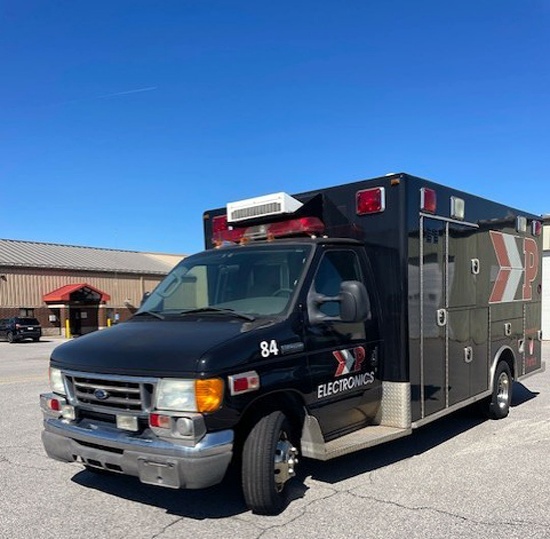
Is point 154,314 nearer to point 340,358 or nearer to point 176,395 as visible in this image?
point 176,395

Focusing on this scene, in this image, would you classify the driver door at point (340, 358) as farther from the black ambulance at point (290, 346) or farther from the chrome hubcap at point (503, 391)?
the chrome hubcap at point (503, 391)

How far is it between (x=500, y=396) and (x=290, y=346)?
14.5 ft

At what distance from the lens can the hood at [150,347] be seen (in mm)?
3836

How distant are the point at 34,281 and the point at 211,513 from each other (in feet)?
133

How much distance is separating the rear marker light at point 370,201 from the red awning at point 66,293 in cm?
3733

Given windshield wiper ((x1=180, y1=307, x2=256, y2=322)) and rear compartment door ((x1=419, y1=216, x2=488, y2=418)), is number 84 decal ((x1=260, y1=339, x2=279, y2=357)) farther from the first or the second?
rear compartment door ((x1=419, y1=216, x2=488, y2=418))

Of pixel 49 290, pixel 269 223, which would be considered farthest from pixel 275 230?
pixel 49 290

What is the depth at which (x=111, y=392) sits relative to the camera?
4.07 m

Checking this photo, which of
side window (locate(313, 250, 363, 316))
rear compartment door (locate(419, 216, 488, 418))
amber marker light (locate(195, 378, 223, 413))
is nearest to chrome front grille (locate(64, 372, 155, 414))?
amber marker light (locate(195, 378, 223, 413))

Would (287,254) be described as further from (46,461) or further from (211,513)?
(46,461)

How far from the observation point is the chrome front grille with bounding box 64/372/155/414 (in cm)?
389

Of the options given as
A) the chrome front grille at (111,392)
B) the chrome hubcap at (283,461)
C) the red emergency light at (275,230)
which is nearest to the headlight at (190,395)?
the chrome front grille at (111,392)

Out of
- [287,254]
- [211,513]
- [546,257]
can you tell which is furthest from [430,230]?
[546,257]

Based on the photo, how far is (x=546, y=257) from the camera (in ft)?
67.7
